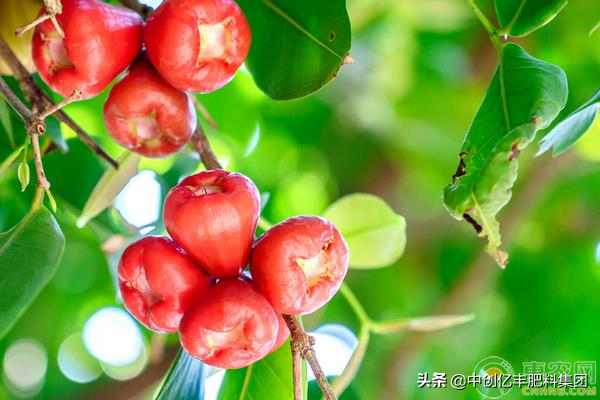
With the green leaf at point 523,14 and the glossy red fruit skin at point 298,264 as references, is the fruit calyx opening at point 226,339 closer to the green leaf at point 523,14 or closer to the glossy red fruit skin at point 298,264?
the glossy red fruit skin at point 298,264

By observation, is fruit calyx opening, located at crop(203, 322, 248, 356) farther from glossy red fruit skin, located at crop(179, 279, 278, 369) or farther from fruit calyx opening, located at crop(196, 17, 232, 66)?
fruit calyx opening, located at crop(196, 17, 232, 66)

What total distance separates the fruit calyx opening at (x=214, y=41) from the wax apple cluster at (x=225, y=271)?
146 millimetres

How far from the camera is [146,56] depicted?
933mm

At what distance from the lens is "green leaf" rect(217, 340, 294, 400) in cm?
97

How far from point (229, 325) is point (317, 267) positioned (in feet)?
0.38

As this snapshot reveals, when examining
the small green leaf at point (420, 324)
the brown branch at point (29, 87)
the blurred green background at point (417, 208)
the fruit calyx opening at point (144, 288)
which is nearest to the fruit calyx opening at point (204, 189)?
the fruit calyx opening at point (144, 288)

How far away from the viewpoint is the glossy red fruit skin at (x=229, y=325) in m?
0.77

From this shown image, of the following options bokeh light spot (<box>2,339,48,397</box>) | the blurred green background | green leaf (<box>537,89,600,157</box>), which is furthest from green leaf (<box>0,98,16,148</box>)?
bokeh light spot (<box>2,339,48,397</box>)

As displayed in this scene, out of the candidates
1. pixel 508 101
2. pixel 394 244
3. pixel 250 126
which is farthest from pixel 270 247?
pixel 250 126

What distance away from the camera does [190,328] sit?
0.78 metres

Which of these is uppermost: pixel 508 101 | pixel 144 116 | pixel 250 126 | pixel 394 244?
pixel 144 116

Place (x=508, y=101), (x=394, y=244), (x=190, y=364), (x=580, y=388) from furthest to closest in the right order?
(x=580, y=388), (x=394, y=244), (x=190, y=364), (x=508, y=101)

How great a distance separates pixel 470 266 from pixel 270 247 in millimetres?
1549

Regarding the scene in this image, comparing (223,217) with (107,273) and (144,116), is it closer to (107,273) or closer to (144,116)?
(144,116)
